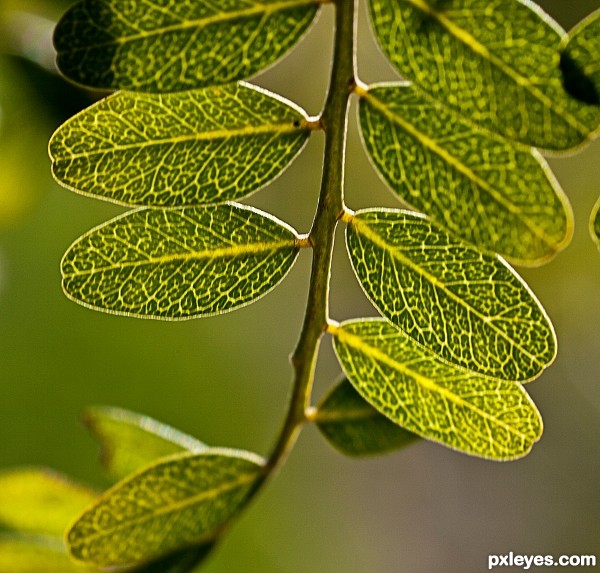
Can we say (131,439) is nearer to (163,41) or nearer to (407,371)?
(407,371)

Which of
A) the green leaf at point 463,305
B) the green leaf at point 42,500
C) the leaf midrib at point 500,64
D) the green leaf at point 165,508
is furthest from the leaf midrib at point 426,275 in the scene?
the green leaf at point 42,500

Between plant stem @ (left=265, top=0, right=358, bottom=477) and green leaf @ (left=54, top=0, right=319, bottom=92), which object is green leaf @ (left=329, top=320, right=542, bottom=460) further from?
green leaf @ (left=54, top=0, right=319, bottom=92)

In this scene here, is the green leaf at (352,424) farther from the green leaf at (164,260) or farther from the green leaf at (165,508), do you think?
the green leaf at (164,260)

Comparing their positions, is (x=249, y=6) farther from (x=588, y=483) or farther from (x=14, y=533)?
(x=588, y=483)

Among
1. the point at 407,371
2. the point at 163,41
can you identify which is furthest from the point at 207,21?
the point at 407,371

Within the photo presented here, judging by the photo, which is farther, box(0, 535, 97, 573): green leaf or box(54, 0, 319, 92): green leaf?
box(0, 535, 97, 573): green leaf

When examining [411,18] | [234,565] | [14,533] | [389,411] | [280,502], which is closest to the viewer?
[411,18]

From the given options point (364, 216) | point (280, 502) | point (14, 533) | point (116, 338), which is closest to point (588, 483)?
point (280, 502)

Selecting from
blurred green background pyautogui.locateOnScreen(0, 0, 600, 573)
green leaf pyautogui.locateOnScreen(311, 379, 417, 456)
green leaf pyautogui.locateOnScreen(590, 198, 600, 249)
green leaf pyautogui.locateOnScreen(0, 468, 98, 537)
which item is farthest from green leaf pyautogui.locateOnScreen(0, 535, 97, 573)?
blurred green background pyautogui.locateOnScreen(0, 0, 600, 573)
